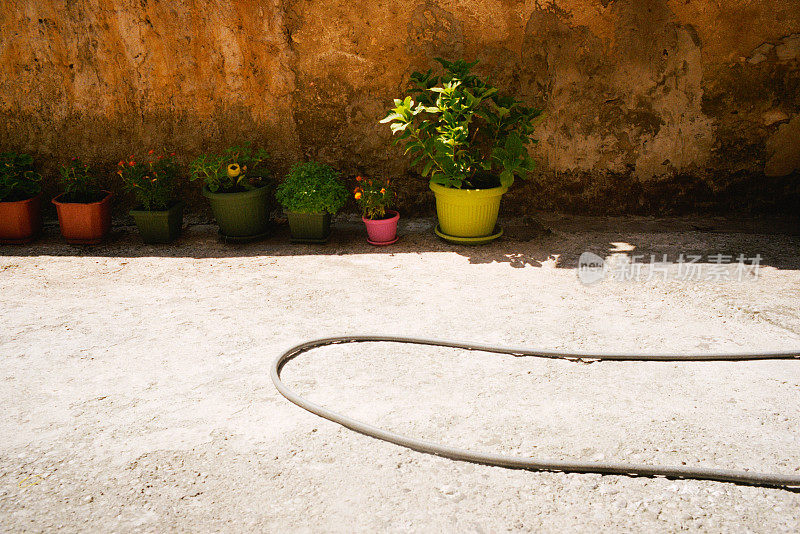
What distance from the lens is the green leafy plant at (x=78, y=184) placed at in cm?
461

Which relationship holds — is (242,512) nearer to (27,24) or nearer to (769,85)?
(27,24)

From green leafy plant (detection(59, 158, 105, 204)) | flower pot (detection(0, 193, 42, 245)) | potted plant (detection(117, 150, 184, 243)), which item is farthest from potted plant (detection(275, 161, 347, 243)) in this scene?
flower pot (detection(0, 193, 42, 245))

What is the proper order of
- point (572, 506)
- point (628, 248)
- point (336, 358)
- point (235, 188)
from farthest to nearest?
point (235, 188), point (628, 248), point (336, 358), point (572, 506)

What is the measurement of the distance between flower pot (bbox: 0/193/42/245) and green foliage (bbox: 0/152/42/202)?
0.08 m

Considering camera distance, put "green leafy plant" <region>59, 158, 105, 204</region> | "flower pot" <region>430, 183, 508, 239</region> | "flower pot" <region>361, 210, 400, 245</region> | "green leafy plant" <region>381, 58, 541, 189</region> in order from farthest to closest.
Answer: "green leafy plant" <region>59, 158, 105, 204</region> < "flower pot" <region>361, 210, 400, 245</region> < "flower pot" <region>430, 183, 508, 239</region> < "green leafy plant" <region>381, 58, 541, 189</region>

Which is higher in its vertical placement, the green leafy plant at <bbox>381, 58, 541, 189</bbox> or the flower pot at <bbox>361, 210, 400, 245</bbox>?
the green leafy plant at <bbox>381, 58, 541, 189</bbox>

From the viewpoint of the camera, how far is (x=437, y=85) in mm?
4602

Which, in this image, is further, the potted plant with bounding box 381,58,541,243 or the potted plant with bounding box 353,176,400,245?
the potted plant with bounding box 353,176,400,245

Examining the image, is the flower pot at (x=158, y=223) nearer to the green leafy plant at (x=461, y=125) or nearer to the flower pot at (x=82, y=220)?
the flower pot at (x=82, y=220)

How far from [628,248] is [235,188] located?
2.95m

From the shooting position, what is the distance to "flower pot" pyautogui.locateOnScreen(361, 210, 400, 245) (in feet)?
14.7

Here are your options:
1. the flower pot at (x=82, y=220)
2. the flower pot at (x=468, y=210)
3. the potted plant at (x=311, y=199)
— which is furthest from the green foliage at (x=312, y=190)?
the flower pot at (x=82, y=220)

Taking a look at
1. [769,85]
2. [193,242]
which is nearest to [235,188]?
[193,242]

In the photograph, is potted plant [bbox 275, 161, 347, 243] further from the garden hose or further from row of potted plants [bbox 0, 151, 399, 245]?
the garden hose
